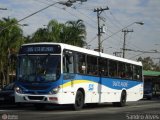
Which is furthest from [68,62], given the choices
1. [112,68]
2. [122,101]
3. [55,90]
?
[122,101]

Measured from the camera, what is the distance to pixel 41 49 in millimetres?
21641

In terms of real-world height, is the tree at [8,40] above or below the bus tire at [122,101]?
above

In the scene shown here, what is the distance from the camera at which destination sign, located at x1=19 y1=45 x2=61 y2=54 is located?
21.3 meters

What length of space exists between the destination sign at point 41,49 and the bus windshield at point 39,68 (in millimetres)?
211

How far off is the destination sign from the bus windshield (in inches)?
8.3

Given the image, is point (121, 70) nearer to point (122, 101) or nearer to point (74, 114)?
point (122, 101)

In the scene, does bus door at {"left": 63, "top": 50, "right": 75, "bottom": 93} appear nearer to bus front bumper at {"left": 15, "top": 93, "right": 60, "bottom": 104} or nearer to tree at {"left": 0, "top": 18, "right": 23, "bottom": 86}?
bus front bumper at {"left": 15, "top": 93, "right": 60, "bottom": 104}

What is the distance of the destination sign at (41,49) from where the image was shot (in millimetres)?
21344

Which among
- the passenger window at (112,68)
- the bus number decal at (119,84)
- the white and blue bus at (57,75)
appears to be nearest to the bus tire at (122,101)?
the bus number decal at (119,84)

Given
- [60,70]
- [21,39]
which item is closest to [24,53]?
[60,70]

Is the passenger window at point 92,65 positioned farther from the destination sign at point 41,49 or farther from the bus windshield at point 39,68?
the bus windshield at point 39,68

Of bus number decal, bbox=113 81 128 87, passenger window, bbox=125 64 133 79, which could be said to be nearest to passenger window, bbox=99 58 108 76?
bus number decal, bbox=113 81 128 87

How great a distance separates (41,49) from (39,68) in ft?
3.43

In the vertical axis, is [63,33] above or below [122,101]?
above
